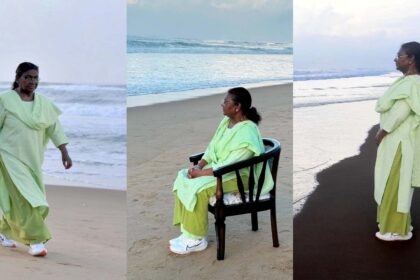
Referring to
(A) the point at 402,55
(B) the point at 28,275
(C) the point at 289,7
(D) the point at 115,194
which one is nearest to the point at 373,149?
(A) the point at 402,55

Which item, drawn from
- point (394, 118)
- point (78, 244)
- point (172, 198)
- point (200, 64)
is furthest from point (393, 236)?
point (78, 244)

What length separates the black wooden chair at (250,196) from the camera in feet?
8.57

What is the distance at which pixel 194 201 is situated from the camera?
8.90 ft

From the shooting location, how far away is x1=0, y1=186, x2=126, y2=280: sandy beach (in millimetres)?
3322

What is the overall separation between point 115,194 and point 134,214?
1837mm

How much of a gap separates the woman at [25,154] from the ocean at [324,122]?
4.87 feet

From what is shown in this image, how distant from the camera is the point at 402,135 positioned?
8.41 ft

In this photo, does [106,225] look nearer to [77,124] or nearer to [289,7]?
[77,124]

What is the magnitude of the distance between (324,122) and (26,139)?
5.71 feet

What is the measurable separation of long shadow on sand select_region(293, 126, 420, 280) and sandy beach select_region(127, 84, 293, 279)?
88mm

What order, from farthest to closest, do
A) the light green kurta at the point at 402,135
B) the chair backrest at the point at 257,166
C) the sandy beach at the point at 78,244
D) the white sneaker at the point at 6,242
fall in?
the white sneaker at the point at 6,242 → the sandy beach at the point at 78,244 → the chair backrest at the point at 257,166 → the light green kurta at the point at 402,135

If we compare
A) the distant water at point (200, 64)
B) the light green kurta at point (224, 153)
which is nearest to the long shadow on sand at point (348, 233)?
the light green kurta at point (224, 153)

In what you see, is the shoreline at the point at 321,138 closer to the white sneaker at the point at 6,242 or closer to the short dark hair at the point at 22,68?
the short dark hair at the point at 22,68

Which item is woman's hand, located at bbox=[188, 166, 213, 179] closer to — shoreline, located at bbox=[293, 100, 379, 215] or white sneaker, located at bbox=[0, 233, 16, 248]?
shoreline, located at bbox=[293, 100, 379, 215]
